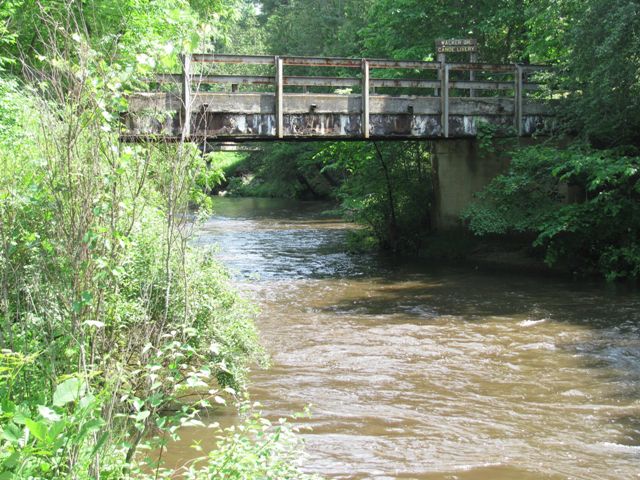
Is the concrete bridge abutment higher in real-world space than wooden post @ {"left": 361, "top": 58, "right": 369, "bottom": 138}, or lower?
lower

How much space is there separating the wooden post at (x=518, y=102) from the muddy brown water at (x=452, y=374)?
3.66 meters

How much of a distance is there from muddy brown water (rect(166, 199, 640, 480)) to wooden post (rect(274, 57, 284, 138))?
3.30m

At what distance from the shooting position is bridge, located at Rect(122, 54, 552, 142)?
1513 cm

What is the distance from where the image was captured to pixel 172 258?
6688 millimetres

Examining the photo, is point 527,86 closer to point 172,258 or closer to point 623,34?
point 623,34

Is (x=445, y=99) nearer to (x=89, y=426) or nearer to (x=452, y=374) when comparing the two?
(x=452, y=374)

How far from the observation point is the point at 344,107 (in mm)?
16781

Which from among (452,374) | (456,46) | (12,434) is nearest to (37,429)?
(12,434)

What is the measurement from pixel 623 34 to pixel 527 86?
4.43 meters

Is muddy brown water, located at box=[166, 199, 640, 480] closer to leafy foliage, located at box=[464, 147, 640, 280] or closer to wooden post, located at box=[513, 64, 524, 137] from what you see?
leafy foliage, located at box=[464, 147, 640, 280]

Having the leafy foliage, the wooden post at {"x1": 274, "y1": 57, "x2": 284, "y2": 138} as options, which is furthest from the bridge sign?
the wooden post at {"x1": 274, "y1": 57, "x2": 284, "y2": 138}

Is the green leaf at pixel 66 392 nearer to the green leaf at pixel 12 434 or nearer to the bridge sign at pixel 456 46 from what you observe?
the green leaf at pixel 12 434

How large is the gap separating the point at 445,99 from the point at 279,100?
13.9 ft

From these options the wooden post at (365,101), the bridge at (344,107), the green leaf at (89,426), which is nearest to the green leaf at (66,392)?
the green leaf at (89,426)
